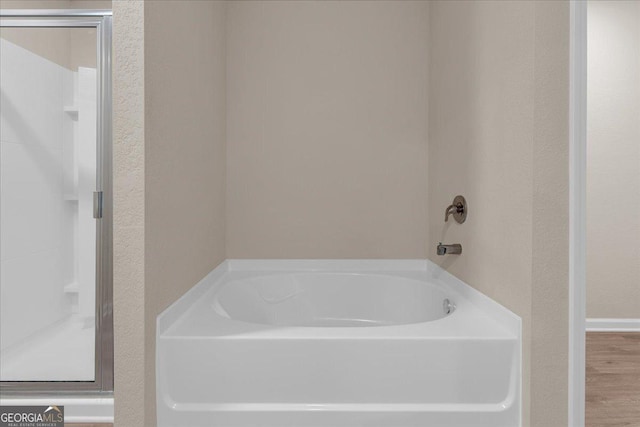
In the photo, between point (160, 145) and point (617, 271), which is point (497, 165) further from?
point (160, 145)

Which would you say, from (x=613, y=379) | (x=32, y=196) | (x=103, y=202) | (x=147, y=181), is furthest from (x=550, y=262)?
(x=32, y=196)

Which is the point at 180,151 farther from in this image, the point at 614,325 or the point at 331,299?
the point at 614,325

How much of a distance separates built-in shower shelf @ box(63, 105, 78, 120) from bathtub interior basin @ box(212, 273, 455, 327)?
127 cm

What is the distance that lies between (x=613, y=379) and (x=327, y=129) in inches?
73.5

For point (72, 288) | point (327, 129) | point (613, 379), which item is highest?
point (327, 129)

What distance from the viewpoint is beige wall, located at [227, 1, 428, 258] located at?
2.53 meters

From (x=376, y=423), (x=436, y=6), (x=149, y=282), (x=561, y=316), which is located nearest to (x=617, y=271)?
(x=561, y=316)

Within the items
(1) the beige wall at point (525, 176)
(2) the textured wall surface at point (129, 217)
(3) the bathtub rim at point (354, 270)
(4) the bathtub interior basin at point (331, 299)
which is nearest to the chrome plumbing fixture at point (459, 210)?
(1) the beige wall at point (525, 176)

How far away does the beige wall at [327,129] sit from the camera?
2531 mm

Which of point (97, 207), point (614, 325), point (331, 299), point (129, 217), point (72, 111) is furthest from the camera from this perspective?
point (331, 299)

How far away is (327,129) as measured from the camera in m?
2.55

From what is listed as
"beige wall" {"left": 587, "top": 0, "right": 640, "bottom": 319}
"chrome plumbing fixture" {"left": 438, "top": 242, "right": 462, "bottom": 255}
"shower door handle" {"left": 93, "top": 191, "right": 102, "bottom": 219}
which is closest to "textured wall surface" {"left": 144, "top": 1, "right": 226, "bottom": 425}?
"shower door handle" {"left": 93, "top": 191, "right": 102, "bottom": 219}

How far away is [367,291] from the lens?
8.07 feet

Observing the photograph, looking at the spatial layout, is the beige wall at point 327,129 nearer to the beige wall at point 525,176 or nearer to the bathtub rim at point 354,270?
the bathtub rim at point 354,270
